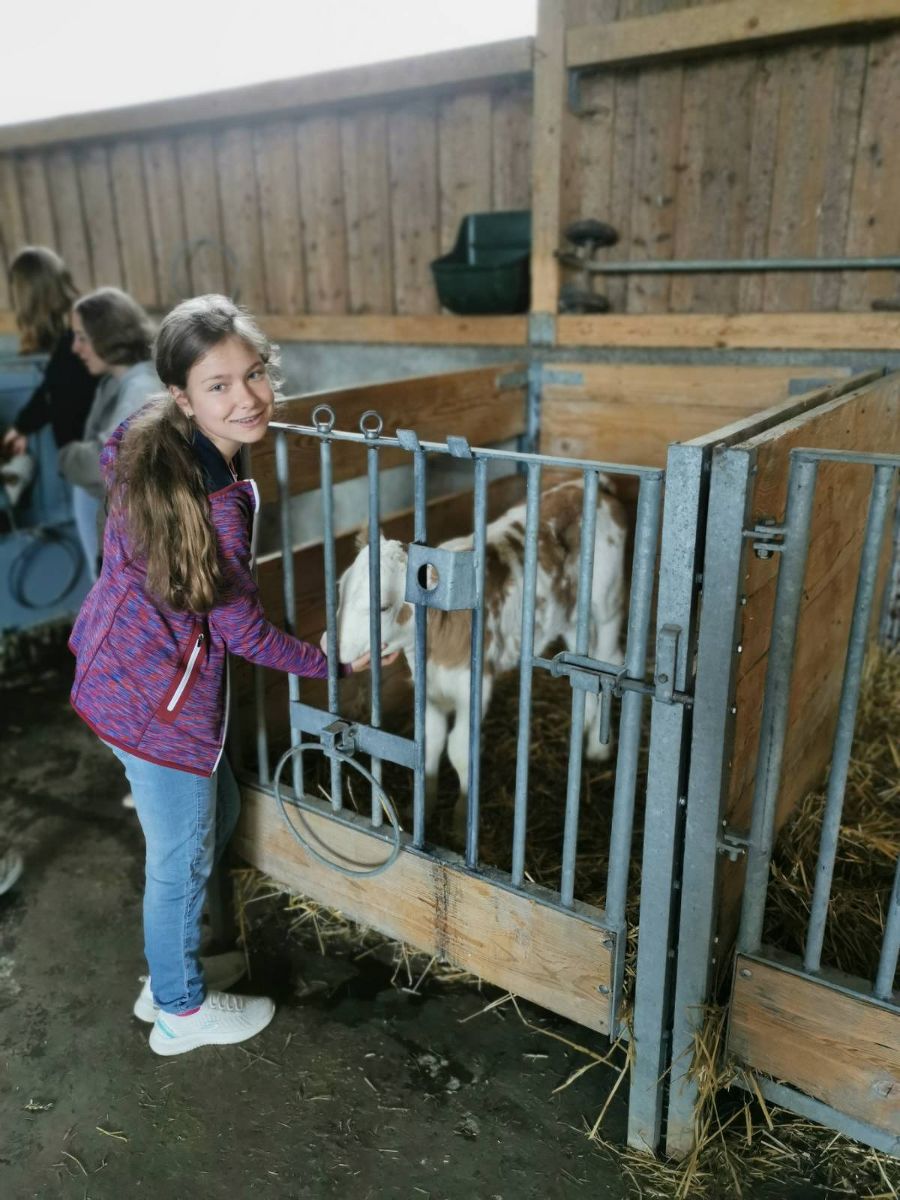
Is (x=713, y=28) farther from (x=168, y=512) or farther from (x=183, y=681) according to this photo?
(x=183, y=681)

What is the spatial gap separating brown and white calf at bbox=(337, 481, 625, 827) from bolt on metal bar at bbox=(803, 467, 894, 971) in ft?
2.16

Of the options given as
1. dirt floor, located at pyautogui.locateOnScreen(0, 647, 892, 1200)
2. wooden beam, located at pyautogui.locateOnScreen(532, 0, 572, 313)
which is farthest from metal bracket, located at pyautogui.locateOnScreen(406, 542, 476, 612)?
wooden beam, located at pyautogui.locateOnScreen(532, 0, 572, 313)

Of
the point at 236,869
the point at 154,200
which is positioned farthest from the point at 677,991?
the point at 154,200

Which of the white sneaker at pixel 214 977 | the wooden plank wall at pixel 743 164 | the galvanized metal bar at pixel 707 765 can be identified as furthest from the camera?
the wooden plank wall at pixel 743 164

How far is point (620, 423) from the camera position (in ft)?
14.0

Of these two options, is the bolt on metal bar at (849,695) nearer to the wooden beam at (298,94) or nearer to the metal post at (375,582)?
the metal post at (375,582)

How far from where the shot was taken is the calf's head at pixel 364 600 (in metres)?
2.37

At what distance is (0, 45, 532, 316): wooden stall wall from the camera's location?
4.64 metres

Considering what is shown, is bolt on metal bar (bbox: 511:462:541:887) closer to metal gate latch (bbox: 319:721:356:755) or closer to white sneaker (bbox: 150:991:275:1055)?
metal gate latch (bbox: 319:721:356:755)

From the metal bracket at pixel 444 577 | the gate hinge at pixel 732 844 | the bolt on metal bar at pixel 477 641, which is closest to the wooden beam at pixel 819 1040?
the gate hinge at pixel 732 844

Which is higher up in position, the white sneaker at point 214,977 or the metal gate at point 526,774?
the metal gate at point 526,774

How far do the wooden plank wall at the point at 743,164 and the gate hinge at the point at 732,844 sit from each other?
3.04 metres

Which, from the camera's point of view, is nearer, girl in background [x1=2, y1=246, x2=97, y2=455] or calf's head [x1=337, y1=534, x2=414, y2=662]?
calf's head [x1=337, y1=534, x2=414, y2=662]

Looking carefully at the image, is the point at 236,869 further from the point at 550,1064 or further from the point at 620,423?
the point at 620,423
